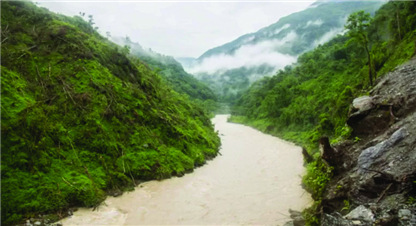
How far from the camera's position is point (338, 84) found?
30766 millimetres

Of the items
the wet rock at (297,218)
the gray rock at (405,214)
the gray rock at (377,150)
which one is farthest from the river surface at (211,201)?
the gray rock at (405,214)

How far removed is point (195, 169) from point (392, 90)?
36.6 feet

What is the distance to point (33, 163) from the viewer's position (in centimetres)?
962

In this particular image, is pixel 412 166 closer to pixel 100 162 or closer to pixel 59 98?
pixel 100 162

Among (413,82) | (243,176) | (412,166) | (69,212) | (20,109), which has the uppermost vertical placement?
(20,109)

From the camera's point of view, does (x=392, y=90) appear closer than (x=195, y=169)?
Yes

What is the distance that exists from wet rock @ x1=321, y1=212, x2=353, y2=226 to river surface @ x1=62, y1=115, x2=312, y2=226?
2.05 metres

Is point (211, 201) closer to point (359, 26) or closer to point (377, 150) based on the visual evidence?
point (377, 150)

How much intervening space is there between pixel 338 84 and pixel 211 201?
2609cm

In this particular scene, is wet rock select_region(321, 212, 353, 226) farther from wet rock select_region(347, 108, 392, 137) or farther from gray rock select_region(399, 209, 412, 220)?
wet rock select_region(347, 108, 392, 137)

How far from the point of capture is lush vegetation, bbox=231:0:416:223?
13.7 metres

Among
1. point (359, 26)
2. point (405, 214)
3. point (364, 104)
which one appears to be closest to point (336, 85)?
point (359, 26)

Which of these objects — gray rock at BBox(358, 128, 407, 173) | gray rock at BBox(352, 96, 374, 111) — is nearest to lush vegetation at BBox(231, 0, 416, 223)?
gray rock at BBox(352, 96, 374, 111)

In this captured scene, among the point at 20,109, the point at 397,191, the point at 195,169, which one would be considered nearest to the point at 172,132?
the point at 195,169
